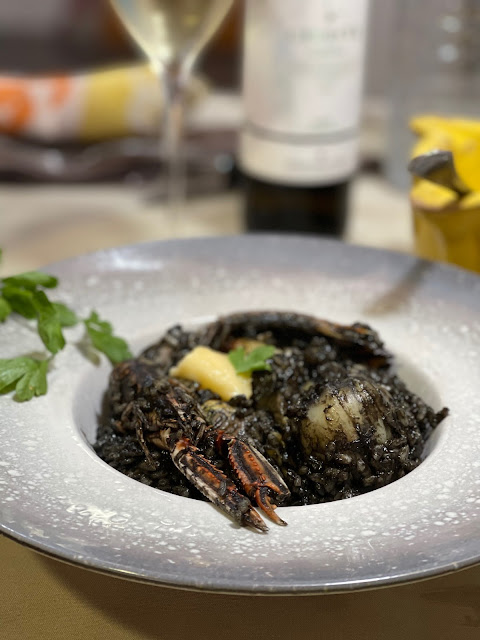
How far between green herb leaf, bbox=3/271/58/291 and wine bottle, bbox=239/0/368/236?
0.82 m

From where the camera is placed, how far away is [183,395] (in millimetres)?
1112

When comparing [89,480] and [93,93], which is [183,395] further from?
[93,93]

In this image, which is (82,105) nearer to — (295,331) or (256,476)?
(295,331)

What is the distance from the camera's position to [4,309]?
1.28 metres

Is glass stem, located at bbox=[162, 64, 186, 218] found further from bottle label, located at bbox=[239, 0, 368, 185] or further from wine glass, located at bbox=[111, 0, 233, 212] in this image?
bottle label, located at bbox=[239, 0, 368, 185]

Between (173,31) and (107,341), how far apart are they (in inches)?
31.9

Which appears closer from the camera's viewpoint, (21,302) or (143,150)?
(21,302)

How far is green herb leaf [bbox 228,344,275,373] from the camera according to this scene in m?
1.20

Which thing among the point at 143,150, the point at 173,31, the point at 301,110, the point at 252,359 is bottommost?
the point at 143,150

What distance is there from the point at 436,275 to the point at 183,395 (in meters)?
0.56

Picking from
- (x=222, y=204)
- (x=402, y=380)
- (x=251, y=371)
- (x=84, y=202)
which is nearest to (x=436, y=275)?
(x=402, y=380)

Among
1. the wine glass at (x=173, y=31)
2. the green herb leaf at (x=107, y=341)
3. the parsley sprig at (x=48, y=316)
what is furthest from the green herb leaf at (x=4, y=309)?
the wine glass at (x=173, y=31)

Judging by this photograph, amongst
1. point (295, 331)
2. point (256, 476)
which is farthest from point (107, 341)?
point (256, 476)

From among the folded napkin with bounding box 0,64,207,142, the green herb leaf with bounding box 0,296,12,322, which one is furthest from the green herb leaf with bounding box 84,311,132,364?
the folded napkin with bounding box 0,64,207,142
